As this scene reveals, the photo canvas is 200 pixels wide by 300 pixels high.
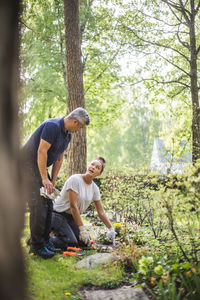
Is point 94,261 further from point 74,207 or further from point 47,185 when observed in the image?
point 47,185

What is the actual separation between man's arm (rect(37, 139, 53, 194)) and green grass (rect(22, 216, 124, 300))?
77cm

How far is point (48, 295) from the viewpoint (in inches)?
99.3

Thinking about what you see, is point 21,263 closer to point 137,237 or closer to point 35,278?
point 35,278

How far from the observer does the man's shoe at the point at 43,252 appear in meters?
3.58

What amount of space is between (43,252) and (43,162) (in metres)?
0.99

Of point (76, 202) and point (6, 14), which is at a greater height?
point (6, 14)

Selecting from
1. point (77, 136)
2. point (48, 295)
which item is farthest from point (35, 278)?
point (77, 136)

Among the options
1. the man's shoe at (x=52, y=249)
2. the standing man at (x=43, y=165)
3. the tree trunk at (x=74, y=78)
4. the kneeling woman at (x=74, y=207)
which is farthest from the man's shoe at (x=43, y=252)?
the tree trunk at (x=74, y=78)

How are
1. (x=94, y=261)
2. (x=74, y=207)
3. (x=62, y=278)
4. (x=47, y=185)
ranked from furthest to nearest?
(x=74, y=207) → (x=47, y=185) → (x=94, y=261) → (x=62, y=278)

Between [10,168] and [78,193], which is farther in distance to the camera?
[78,193]

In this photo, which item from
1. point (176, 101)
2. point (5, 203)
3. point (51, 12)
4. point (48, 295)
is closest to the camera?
point (5, 203)

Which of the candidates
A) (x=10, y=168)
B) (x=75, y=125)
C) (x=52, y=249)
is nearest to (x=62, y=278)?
(x=52, y=249)

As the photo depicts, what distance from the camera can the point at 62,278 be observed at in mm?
2990

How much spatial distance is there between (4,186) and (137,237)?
3199 mm
